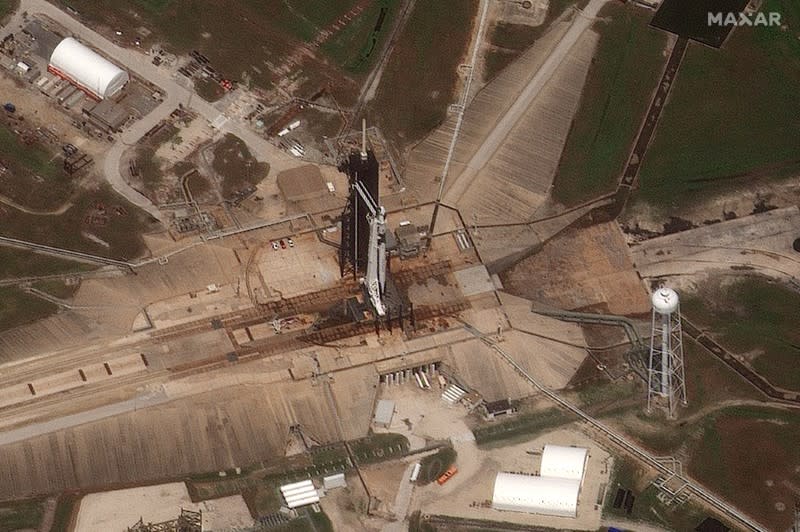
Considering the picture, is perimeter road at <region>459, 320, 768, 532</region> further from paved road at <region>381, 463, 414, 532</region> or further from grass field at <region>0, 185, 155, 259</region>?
grass field at <region>0, 185, 155, 259</region>

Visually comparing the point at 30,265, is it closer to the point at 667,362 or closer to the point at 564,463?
the point at 564,463

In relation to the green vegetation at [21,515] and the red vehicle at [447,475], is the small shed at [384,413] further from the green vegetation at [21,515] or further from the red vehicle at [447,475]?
the green vegetation at [21,515]

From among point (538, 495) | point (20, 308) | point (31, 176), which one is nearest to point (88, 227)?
point (31, 176)

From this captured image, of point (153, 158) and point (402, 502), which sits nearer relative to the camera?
point (402, 502)

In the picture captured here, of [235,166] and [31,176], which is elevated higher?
[235,166]

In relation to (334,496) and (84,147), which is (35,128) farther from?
(334,496)

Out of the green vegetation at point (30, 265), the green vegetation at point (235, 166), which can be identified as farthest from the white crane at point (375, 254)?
the green vegetation at point (30, 265)

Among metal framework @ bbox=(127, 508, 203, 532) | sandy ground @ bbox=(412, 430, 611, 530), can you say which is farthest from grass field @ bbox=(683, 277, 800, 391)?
metal framework @ bbox=(127, 508, 203, 532)
